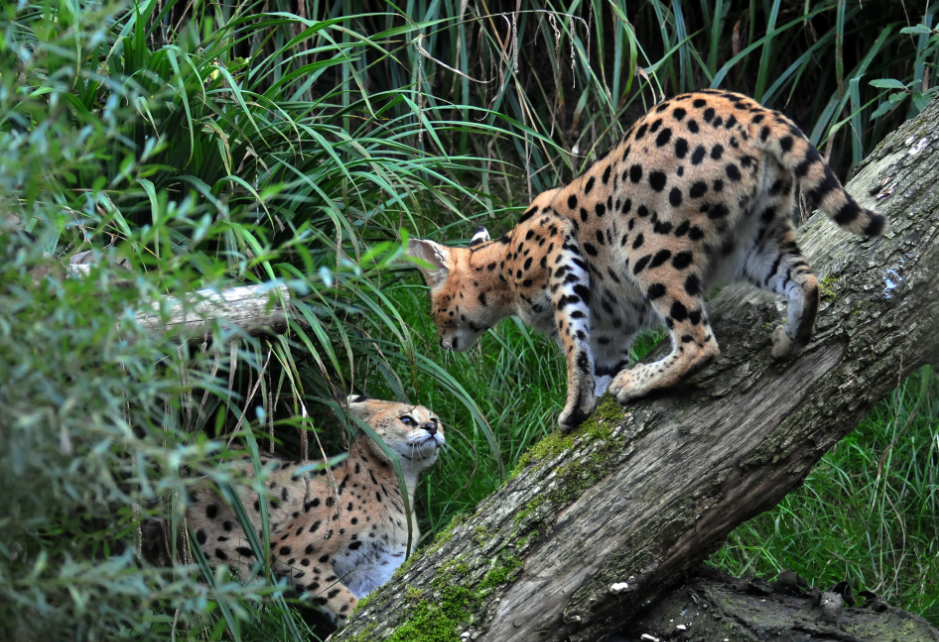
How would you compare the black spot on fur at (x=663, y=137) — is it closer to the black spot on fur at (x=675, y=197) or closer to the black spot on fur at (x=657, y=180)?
the black spot on fur at (x=657, y=180)

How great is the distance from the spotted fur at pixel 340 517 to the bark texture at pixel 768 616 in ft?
4.94

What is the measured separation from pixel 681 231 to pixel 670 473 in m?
1.00

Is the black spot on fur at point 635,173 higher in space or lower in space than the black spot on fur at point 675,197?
higher

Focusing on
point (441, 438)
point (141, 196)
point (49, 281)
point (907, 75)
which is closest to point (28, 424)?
point (49, 281)

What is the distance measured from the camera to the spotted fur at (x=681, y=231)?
3777mm

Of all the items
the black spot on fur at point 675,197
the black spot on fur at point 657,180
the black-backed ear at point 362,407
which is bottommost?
the black-backed ear at point 362,407

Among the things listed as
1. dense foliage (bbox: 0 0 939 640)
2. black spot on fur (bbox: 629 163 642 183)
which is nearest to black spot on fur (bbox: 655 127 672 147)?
black spot on fur (bbox: 629 163 642 183)

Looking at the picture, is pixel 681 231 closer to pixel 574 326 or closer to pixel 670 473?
pixel 574 326

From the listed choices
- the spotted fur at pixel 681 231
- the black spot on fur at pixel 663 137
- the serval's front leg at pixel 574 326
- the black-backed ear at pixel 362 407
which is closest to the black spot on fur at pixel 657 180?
the spotted fur at pixel 681 231

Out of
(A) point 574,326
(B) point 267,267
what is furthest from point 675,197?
(B) point 267,267

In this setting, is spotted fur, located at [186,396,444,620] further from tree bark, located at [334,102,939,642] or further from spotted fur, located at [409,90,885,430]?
spotted fur, located at [409,90,885,430]

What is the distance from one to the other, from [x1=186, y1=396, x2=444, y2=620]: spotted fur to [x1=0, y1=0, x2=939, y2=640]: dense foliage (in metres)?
0.28

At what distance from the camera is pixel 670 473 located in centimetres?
372

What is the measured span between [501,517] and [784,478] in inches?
45.3
